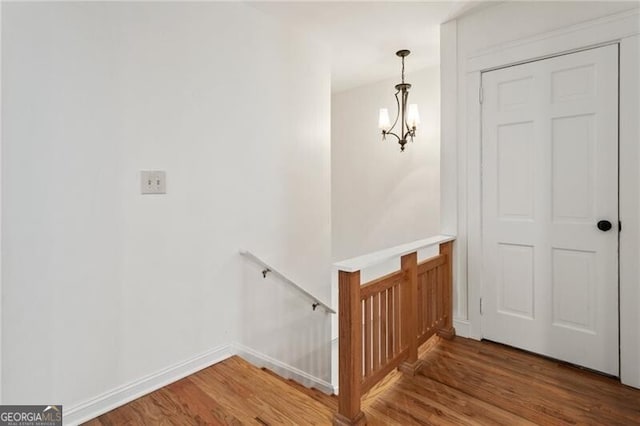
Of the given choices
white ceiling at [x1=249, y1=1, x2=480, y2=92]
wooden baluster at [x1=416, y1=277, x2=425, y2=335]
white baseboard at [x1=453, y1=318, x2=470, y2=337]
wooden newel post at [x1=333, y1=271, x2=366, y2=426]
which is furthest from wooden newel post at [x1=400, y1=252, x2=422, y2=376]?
white ceiling at [x1=249, y1=1, x2=480, y2=92]

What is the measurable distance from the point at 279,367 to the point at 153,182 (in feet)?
5.43

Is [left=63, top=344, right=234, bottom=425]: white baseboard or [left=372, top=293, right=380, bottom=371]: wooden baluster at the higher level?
[left=372, top=293, right=380, bottom=371]: wooden baluster

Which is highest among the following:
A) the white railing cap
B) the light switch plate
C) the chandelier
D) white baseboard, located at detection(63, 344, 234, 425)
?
the chandelier

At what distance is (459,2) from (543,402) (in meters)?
2.52

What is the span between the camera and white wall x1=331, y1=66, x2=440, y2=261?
3523 millimetres

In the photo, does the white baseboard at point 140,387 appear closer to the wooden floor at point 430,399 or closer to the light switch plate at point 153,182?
the wooden floor at point 430,399

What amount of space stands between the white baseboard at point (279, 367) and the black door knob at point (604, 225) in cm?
221

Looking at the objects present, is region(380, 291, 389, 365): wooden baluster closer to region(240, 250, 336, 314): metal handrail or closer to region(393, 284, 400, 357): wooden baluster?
region(393, 284, 400, 357): wooden baluster

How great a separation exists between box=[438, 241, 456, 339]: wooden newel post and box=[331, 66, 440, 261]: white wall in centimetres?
100

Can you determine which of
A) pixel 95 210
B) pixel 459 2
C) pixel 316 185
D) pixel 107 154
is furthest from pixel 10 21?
pixel 459 2

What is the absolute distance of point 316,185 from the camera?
9.81 ft

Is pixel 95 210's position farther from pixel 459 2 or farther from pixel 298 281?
pixel 459 2

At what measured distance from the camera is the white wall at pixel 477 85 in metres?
1.90

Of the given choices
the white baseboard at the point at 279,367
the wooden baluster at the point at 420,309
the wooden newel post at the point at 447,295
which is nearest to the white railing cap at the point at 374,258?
the wooden newel post at the point at 447,295
